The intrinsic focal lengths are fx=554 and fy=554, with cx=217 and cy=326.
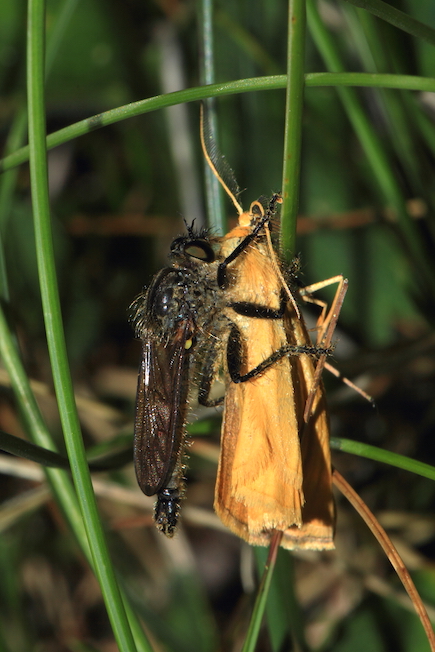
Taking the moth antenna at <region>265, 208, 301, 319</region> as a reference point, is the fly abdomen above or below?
below

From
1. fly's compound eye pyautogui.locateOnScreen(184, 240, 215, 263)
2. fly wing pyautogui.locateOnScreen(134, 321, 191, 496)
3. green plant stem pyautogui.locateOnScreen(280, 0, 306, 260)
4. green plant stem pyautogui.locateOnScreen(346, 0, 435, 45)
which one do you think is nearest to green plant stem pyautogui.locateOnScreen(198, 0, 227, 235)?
fly's compound eye pyautogui.locateOnScreen(184, 240, 215, 263)

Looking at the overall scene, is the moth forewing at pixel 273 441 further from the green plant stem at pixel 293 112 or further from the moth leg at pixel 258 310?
the green plant stem at pixel 293 112

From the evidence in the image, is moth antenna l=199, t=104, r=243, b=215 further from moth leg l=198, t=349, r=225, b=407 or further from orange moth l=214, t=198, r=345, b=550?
moth leg l=198, t=349, r=225, b=407

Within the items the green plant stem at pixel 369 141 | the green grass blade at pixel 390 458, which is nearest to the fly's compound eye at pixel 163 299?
the green grass blade at pixel 390 458

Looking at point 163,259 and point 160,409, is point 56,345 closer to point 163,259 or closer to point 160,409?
point 160,409

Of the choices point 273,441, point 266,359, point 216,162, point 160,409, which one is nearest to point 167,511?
point 160,409

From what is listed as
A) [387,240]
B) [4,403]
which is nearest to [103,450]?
[4,403]
